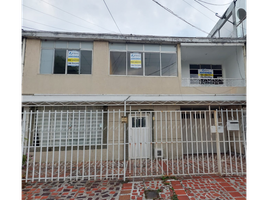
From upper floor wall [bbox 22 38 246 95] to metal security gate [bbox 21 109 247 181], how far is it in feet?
4.67

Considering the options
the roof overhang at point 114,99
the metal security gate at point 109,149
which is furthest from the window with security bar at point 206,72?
the metal security gate at point 109,149

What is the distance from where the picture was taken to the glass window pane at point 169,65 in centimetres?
818

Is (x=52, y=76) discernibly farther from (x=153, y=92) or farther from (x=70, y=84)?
(x=153, y=92)

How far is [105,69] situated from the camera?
25.7 feet

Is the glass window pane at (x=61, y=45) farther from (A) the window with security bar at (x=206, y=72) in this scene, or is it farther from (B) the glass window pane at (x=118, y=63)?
(A) the window with security bar at (x=206, y=72)

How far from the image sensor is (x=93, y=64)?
25.7 ft

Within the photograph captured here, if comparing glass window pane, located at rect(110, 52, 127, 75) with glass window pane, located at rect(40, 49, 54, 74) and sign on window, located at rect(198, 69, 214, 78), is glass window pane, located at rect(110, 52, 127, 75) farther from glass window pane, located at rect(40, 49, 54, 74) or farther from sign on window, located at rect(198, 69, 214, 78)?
sign on window, located at rect(198, 69, 214, 78)

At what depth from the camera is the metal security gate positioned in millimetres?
4492

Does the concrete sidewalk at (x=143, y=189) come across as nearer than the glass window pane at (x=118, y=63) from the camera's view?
Yes

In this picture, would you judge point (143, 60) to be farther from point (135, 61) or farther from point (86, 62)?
point (86, 62)

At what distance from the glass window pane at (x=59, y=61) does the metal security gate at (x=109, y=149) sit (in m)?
2.16

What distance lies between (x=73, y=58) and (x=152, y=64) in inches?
166

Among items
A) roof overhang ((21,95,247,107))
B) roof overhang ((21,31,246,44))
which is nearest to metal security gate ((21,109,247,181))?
roof overhang ((21,95,247,107))
